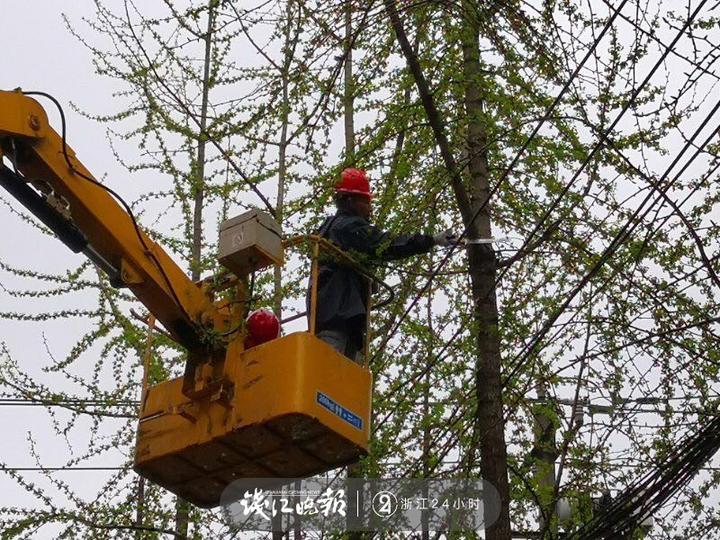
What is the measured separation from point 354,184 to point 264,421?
91.4 inches

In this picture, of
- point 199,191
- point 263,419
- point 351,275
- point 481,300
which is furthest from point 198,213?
point 263,419

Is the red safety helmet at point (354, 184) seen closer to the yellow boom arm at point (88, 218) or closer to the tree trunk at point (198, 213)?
the yellow boom arm at point (88, 218)

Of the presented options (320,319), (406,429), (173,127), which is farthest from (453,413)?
(173,127)

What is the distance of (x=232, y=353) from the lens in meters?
9.13

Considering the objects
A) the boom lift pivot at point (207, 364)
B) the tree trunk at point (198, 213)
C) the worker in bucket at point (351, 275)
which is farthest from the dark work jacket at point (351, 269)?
the tree trunk at point (198, 213)

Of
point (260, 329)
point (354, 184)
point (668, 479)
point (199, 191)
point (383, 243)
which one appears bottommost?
point (668, 479)

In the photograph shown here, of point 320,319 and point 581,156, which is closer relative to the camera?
point 320,319

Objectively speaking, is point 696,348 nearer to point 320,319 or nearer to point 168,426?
point 320,319

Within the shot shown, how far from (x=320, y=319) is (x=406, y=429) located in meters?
1.59

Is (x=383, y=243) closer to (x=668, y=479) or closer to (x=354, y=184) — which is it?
(x=354, y=184)

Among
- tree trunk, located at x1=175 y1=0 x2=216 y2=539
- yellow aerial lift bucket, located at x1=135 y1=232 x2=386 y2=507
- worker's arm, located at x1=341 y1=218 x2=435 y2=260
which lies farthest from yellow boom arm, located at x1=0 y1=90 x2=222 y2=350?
tree trunk, located at x1=175 y1=0 x2=216 y2=539

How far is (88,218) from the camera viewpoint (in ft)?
29.7

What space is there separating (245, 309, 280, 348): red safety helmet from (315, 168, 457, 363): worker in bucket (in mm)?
326

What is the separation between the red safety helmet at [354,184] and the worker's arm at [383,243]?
1.55 ft
